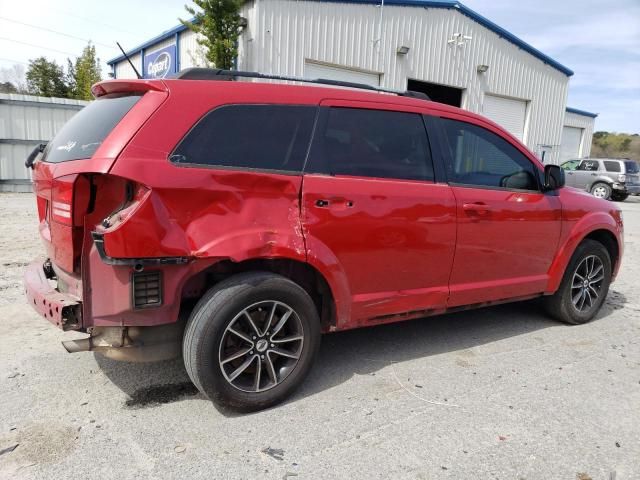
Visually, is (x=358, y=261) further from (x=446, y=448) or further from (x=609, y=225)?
(x=609, y=225)

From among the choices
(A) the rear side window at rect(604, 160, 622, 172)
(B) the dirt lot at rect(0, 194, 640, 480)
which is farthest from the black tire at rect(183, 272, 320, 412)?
(A) the rear side window at rect(604, 160, 622, 172)

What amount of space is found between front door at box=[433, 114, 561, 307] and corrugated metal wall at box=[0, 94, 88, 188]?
523 inches

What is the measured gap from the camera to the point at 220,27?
12.0m

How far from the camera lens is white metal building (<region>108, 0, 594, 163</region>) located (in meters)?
12.5

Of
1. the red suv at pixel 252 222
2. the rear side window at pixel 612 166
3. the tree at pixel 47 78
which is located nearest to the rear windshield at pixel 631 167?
the rear side window at pixel 612 166

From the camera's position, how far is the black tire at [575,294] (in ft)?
14.8

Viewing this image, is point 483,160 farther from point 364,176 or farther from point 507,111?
point 507,111

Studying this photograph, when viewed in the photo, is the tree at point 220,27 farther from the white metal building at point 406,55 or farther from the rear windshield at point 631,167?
the rear windshield at point 631,167

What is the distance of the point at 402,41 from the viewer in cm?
1466

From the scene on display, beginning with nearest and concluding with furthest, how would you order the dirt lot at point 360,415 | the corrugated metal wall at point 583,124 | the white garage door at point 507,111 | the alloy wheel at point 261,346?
1. the dirt lot at point 360,415
2. the alloy wheel at point 261,346
3. the white garage door at point 507,111
4. the corrugated metal wall at point 583,124

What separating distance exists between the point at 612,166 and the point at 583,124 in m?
5.76

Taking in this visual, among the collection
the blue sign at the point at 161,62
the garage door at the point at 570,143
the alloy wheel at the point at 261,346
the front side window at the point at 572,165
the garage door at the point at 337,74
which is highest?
the blue sign at the point at 161,62

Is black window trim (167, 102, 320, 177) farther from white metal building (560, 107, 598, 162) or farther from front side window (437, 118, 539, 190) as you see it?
white metal building (560, 107, 598, 162)

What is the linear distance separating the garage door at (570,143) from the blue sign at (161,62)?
2038 centimetres
